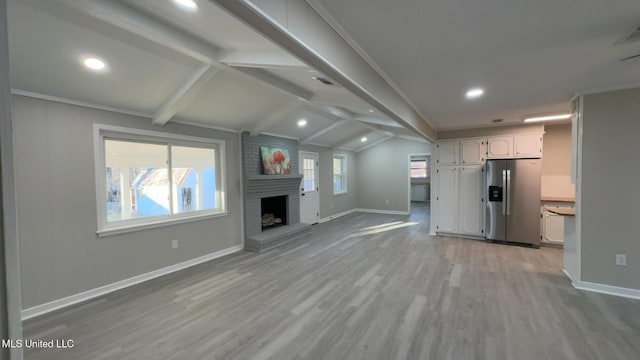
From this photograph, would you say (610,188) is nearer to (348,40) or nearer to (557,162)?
(557,162)

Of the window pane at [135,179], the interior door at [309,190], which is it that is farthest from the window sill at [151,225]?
the interior door at [309,190]

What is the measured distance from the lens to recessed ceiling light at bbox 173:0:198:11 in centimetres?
187

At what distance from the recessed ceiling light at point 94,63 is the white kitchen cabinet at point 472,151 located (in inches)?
235

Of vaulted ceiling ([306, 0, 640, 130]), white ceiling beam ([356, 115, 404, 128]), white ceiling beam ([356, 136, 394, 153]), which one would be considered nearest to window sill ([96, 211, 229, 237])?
white ceiling beam ([356, 115, 404, 128])

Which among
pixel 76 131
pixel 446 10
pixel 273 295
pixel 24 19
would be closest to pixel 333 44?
pixel 446 10

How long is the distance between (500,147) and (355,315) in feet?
15.1

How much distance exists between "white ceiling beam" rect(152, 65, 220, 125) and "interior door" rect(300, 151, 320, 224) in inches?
146

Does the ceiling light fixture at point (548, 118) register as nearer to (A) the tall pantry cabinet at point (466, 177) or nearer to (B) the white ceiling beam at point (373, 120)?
(A) the tall pantry cabinet at point (466, 177)

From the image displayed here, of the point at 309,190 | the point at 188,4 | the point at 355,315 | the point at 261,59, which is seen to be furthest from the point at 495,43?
the point at 309,190

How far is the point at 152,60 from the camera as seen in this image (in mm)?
2697

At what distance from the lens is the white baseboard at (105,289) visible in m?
2.71

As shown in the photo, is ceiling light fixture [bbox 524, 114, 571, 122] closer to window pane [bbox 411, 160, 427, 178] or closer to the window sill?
the window sill

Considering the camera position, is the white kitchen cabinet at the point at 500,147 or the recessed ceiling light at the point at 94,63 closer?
the recessed ceiling light at the point at 94,63

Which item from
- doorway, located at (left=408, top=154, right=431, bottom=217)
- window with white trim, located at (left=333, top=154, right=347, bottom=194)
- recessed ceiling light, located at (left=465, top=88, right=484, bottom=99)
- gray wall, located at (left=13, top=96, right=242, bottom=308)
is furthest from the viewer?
doorway, located at (left=408, top=154, right=431, bottom=217)
